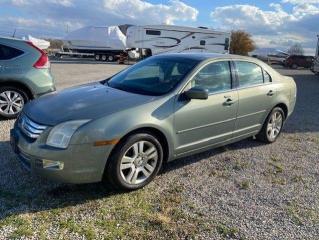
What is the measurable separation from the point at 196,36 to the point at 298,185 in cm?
3250

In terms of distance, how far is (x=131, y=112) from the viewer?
13.9 ft

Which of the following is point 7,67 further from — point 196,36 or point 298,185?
point 196,36

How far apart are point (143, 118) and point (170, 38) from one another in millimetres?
32365

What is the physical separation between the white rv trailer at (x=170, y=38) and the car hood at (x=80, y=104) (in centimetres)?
3096

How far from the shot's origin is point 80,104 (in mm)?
4352

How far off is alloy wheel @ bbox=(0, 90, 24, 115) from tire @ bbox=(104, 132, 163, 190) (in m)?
3.96

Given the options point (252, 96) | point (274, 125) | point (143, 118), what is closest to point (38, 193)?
point (143, 118)

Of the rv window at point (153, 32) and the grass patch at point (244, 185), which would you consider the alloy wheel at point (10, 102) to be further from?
the rv window at point (153, 32)

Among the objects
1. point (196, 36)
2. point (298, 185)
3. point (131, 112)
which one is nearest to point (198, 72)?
point (131, 112)

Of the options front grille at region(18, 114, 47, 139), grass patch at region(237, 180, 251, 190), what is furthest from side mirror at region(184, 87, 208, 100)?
front grille at region(18, 114, 47, 139)

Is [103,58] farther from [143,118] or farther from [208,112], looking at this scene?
[143,118]

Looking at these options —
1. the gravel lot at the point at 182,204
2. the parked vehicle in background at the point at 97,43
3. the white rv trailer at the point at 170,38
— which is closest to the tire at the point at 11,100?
the gravel lot at the point at 182,204

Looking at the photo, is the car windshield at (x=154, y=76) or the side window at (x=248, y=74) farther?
the side window at (x=248, y=74)

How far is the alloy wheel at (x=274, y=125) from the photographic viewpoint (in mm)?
6507
